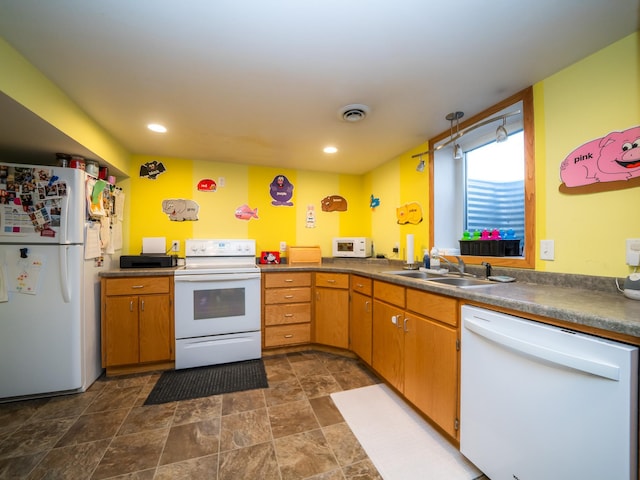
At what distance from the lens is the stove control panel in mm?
2826

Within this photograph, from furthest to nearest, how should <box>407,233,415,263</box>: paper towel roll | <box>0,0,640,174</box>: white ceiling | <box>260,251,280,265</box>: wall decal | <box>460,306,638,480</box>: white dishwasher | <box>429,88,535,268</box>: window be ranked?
<box>260,251,280,265</box>: wall decal → <box>407,233,415,263</box>: paper towel roll → <box>429,88,535,268</box>: window → <box>0,0,640,174</box>: white ceiling → <box>460,306,638,480</box>: white dishwasher

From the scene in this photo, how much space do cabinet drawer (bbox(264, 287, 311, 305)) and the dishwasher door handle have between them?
66.8 inches

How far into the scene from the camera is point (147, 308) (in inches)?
88.6

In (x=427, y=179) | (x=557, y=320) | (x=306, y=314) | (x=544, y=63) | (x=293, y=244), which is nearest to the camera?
(x=557, y=320)

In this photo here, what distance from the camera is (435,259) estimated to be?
223 centimetres

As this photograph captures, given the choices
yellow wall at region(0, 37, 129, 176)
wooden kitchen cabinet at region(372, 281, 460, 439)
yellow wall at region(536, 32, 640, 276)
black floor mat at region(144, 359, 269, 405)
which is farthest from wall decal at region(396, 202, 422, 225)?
yellow wall at region(0, 37, 129, 176)

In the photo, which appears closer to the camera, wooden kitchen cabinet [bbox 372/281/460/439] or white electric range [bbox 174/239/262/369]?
wooden kitchen cabinet [bbox 372/281/460/439]

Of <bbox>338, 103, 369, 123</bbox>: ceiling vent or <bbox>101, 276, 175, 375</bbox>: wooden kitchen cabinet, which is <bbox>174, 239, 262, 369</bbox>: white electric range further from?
<bbox>338, 103, 369, 123</bbox>: ceiling vent

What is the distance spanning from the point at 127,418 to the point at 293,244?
7.19 feet

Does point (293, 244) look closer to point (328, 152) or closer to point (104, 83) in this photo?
point (328, 152)

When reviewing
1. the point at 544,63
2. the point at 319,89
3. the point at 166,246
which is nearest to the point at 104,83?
the point at 319,89

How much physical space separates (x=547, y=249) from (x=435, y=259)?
790 millimetres

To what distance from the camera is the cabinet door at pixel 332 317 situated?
2566 mm

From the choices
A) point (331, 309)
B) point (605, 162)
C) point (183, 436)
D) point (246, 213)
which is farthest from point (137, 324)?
point (605, 162)
